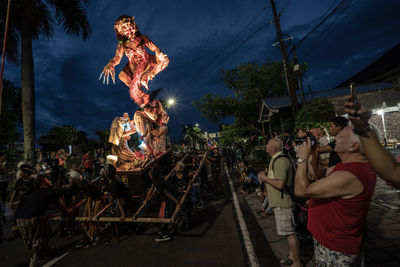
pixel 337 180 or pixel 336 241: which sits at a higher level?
pixel 337 180

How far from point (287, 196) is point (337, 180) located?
5.13ft

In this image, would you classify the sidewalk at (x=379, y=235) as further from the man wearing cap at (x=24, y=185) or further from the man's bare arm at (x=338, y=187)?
the man wearing cap at (x=24, y=185)

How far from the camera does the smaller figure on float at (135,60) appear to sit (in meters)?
7.20

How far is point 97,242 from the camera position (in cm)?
484

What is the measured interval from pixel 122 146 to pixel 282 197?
526 centimetres

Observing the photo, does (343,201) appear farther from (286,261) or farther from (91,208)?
(91,208)

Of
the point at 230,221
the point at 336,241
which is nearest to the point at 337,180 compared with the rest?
the point at 336,241

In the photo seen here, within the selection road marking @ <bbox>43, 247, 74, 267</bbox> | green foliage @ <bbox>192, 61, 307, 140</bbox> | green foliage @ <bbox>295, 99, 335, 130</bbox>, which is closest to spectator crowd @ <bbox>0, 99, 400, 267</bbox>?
road marking @ <bbox>43, 247, 74, 267</bbox>

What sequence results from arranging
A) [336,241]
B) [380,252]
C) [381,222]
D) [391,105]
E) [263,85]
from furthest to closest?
[263,85], [391,105], [381,222], [380,252], [336,241]

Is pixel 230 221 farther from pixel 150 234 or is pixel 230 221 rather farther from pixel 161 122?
pixel 161 122

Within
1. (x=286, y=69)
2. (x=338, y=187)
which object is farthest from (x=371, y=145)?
(x=286, y=69)

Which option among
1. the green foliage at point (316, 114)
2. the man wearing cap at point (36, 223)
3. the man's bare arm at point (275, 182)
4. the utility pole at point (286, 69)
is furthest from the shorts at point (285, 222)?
the utility pole at point (286, 69)

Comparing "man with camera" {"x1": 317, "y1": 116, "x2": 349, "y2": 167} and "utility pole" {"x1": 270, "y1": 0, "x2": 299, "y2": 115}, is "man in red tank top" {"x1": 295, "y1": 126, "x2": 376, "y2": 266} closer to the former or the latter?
"man with camera" {"x1": 317, "y1": 116, "x2": 349, "y2": 167}

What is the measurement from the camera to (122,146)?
21.9 feet
